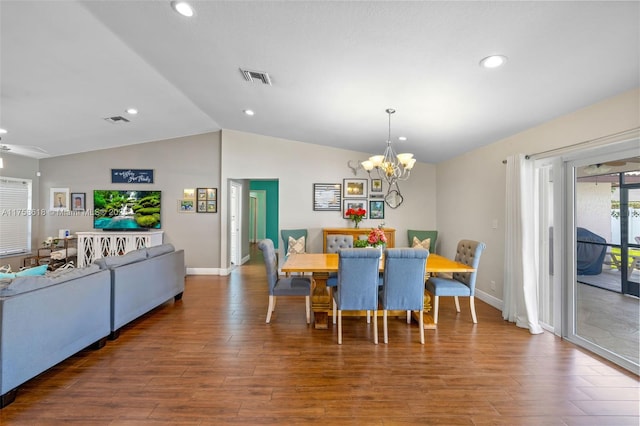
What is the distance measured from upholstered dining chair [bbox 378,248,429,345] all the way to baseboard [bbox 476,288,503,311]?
1771 millimetres

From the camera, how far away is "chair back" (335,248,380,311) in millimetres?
2908

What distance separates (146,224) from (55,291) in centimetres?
404

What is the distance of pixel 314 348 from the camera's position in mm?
2859

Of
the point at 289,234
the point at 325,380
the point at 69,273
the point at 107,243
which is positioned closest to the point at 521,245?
the point at 325,380

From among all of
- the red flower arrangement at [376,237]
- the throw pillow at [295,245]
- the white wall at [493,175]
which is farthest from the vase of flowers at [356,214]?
the red flower arrangement at [376,237]

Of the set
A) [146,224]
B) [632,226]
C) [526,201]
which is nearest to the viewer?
[632,226]

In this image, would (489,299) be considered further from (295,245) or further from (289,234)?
(289,234)

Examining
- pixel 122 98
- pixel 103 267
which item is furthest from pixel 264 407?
pixel 122 98

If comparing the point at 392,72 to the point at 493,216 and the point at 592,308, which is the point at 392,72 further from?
the point at 592,308

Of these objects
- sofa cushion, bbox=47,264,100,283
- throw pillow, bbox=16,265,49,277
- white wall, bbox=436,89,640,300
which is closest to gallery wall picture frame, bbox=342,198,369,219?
white wall, bbox=436,89,640,300

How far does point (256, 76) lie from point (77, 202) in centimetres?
554

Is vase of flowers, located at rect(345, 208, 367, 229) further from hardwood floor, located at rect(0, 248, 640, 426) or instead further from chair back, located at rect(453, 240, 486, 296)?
hardwood floor, located at rect(0, 248, 640, 426)

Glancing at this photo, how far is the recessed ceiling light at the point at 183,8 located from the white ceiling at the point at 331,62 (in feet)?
→ 0.22

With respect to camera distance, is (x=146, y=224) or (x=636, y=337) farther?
(x=146, y=224)
